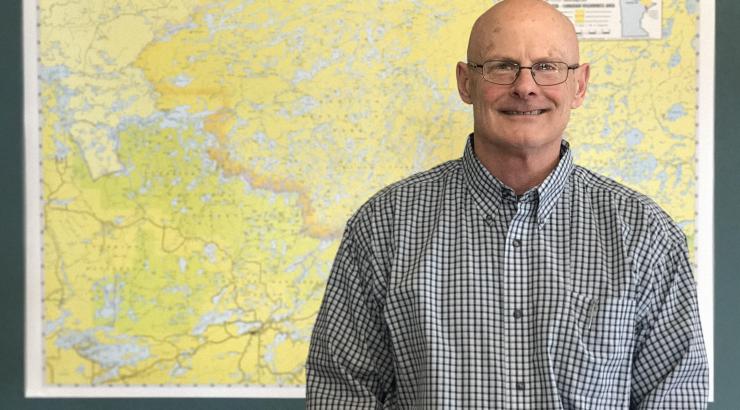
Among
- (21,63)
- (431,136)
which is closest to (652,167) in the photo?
(431,136)

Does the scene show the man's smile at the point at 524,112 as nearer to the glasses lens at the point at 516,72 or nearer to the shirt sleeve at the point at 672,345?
the glasses lens at the point at 516,72

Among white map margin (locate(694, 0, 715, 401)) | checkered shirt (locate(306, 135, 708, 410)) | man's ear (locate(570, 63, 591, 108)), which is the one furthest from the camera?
white map margin (locate(694, 0, 715, 401))

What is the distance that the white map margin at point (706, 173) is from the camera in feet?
6.86

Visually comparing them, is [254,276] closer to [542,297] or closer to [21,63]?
[21,63]

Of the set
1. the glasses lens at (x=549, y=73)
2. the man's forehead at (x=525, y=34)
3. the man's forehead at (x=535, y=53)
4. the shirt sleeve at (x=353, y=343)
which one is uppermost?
the man's forehead at (x=525, y=34)

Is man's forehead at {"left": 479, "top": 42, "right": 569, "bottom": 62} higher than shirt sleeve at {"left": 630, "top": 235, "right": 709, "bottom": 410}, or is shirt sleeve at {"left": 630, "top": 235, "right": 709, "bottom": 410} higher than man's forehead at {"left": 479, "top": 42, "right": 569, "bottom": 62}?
man's forehead at {"left": 479, "top": 42, "right": 569, "bottom": 62}

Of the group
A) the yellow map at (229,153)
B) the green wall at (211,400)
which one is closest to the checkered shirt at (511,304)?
the yellow map at (229,153)

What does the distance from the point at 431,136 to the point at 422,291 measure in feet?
2.82

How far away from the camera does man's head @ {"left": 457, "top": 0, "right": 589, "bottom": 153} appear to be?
1324 mm

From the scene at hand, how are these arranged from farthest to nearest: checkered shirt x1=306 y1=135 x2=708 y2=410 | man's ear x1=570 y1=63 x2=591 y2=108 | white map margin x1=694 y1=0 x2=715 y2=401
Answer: white map margin x1=694 y1=0 x2=715 y2=401
man's ear x1=570 y1=63 x2=591 y2=108
checkered shirt x1=306 y1=135 x2=708 y2=410

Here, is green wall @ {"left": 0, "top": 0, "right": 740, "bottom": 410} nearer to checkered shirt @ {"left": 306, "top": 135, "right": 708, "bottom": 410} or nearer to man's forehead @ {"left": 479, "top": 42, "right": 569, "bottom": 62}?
checkered shirt @ {"left": 306, "top": 135, "right": 708, "bottom": 410}

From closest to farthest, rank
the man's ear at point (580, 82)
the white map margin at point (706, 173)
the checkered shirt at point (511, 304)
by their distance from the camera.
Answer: the checkered shirt at point (511, 304) < the man's ear at point (580, 82) < the white map margin at point (706, 173)

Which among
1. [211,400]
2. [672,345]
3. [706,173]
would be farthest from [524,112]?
[211,400]

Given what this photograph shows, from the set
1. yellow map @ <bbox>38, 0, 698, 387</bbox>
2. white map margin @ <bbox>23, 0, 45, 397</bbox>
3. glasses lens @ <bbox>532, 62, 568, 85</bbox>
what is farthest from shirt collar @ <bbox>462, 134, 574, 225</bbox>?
white map margin @ <bbox>23, 0, 45, 397</bbox>
